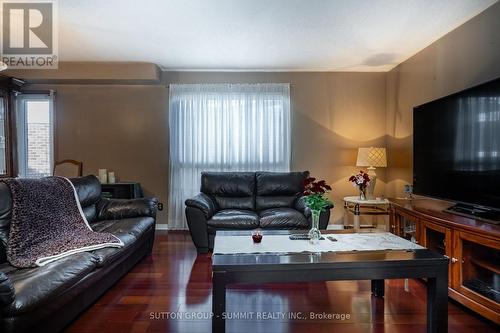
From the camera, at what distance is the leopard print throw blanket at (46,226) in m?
2.03

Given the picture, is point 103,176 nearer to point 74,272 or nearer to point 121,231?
point 121,231

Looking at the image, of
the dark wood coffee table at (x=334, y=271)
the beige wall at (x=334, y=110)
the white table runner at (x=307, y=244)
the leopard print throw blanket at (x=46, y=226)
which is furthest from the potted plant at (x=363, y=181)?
the leopard print throw blanket at (x=46, y=226)

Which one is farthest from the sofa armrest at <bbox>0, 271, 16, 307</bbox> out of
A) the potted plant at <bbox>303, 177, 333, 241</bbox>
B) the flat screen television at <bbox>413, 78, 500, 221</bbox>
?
the flat screen television at <bbox>413, 78, 500, 221</bbox>

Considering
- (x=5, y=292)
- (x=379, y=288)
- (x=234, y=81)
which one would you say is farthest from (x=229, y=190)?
(x=5, y=292)

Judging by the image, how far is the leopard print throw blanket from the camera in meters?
2.03

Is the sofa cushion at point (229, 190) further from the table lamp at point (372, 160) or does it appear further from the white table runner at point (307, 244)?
the white table runner at point (307, 244)

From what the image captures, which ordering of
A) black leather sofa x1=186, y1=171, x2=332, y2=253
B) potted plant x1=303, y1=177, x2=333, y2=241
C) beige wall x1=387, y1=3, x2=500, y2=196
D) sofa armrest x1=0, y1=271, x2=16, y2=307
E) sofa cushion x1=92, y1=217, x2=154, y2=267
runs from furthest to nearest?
black leather sofa x1=186, y1=171, x2=332, y2=253, beige wall x1=387, y1=3, x2=500, y2=196, sofa cushion x1=92, y1=217, x2=154, y2=267, potted plant x1=303, y1=177, x2=333, y2=241, sofa armrest x1=0, y1=271, x2=16, y2=307

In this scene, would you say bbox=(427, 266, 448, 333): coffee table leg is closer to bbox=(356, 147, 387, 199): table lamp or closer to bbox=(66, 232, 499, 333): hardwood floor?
bbox=(66, 232, 499, 333): hardwood floor

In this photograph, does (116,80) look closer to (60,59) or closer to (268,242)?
(60,59)

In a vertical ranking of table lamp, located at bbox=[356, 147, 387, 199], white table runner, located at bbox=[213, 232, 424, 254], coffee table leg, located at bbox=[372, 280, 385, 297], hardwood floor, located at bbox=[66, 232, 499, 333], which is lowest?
hardwood floor, located at bbox=[66, 232, 499, 333]

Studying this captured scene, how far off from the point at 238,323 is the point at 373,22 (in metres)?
3.02

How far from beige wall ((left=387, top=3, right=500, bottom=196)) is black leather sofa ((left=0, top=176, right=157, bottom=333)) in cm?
347

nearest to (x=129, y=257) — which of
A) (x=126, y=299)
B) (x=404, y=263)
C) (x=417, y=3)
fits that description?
(x=126, y=299)

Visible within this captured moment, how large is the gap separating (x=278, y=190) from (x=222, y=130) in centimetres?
131
